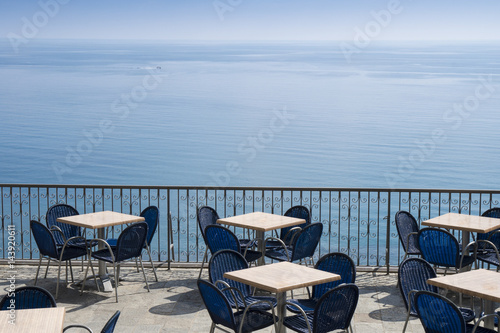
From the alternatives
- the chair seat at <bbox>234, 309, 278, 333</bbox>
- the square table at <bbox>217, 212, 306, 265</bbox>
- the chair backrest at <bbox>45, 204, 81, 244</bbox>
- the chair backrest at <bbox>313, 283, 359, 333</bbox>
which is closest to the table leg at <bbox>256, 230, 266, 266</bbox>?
the square table at <bbox>217, 212, 306, 265</bbox>

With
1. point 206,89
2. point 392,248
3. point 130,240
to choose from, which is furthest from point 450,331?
point 206,89

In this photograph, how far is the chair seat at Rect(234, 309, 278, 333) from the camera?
484 centimetres

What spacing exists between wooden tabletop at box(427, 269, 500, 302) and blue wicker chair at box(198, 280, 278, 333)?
137 centimetres

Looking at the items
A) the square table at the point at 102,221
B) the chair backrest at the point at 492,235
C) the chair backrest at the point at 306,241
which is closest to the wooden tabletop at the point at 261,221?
the chair backrest at the point at 306,241

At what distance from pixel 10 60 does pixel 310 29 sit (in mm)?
73472

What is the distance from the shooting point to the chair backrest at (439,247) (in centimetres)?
662

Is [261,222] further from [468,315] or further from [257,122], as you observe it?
[257,122]

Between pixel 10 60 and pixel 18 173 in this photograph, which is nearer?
pixel 18 173

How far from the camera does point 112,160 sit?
60594mm

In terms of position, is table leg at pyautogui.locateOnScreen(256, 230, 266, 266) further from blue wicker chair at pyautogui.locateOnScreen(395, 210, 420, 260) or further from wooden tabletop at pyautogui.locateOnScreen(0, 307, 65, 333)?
wooden tabletop at pyautogui.locateOnScreen(0, 307, 65, 333)

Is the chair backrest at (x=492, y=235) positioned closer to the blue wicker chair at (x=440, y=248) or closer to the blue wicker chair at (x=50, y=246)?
the blue wicker chair at (x=440, y=248)

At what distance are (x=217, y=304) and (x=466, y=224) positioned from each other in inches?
147

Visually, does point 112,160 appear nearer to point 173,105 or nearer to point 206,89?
point 173,105

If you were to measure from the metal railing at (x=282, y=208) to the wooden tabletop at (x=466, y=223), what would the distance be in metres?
0.24
